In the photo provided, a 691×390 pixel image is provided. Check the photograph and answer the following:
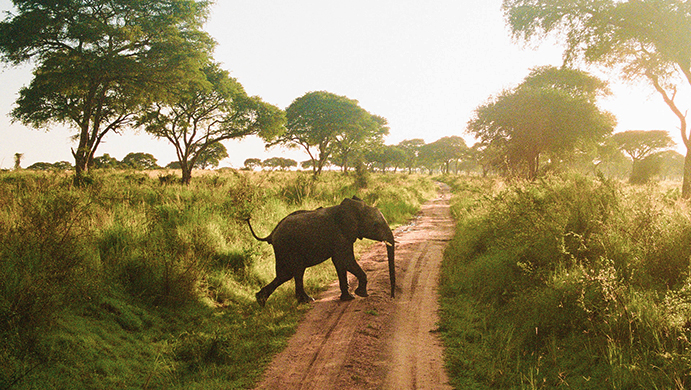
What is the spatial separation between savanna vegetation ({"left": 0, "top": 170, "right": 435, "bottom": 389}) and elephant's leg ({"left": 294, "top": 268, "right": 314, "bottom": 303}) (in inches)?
8.3

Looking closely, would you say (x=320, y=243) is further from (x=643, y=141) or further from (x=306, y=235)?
(x=643, y=141)

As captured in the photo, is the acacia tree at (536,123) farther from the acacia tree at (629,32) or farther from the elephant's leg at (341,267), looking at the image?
the elephant's leg at (341,267)

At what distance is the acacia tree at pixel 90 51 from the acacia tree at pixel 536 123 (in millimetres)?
19582

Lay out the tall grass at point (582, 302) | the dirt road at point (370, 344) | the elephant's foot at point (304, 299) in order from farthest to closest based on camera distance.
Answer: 1. the elephant's foot at point (304, 299)
2. the dirt road at point (370, 344)
3. the tall grass at point (582, 302)

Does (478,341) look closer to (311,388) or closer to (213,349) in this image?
(311,388)

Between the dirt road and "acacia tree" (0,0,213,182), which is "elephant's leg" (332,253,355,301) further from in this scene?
"acacia tree" (0,0,213,182)

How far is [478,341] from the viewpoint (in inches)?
195

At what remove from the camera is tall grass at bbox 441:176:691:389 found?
3471 millimetres

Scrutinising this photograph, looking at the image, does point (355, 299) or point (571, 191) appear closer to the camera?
point (355, 299)

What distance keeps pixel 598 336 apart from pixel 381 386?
2.59m

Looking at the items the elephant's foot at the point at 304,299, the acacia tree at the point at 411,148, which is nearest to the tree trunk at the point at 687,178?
the elephant's foot at the point at 304,299

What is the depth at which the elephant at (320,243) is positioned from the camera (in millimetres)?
6164

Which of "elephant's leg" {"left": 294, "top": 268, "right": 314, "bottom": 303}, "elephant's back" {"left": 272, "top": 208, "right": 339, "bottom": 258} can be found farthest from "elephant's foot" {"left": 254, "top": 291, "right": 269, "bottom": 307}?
"elephant's back" {"left": 272, "top": 208, "right": 339, "bottom": 258}

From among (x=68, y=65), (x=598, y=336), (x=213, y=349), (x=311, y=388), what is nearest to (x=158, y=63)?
(x=68, y=65)
